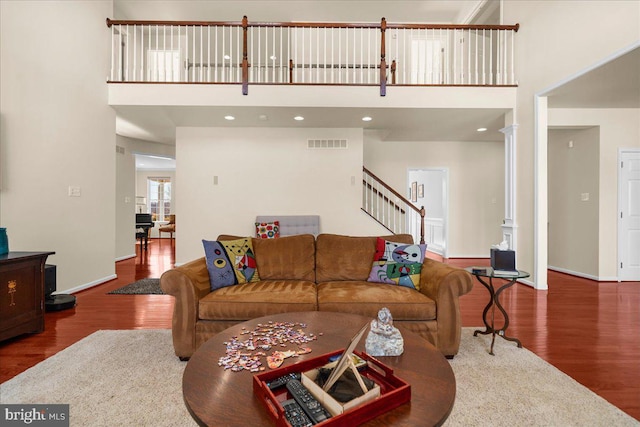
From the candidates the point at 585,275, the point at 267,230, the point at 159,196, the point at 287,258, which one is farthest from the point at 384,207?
the point at 159,196

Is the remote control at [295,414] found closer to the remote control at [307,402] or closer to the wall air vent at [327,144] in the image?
the remote control at [307,402]

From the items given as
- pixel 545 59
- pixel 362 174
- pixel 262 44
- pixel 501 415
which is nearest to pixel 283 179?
pixel 362 174


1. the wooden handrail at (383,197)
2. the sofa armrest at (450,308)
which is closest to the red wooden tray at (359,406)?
the sofa armrest at (450,308)

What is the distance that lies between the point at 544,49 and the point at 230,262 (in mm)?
4922

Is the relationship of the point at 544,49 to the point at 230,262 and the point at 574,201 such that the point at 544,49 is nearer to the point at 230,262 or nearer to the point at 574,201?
the point at 574,201

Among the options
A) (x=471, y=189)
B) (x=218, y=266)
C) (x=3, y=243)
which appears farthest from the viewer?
(x=471, y=189)

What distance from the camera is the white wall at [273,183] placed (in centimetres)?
588

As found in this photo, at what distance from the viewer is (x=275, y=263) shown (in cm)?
279

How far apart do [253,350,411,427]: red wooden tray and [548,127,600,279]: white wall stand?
18.3 ft

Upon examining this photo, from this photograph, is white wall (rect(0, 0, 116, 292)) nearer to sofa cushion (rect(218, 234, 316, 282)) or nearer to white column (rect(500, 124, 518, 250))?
sofa cushion (rect(218, 234, 316, 282))

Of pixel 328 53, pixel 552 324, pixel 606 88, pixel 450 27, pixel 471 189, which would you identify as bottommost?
pixel 552 324

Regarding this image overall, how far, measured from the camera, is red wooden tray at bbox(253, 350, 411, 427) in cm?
88

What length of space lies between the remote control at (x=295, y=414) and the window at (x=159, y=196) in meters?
12.2

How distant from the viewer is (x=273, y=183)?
5.91 meters
